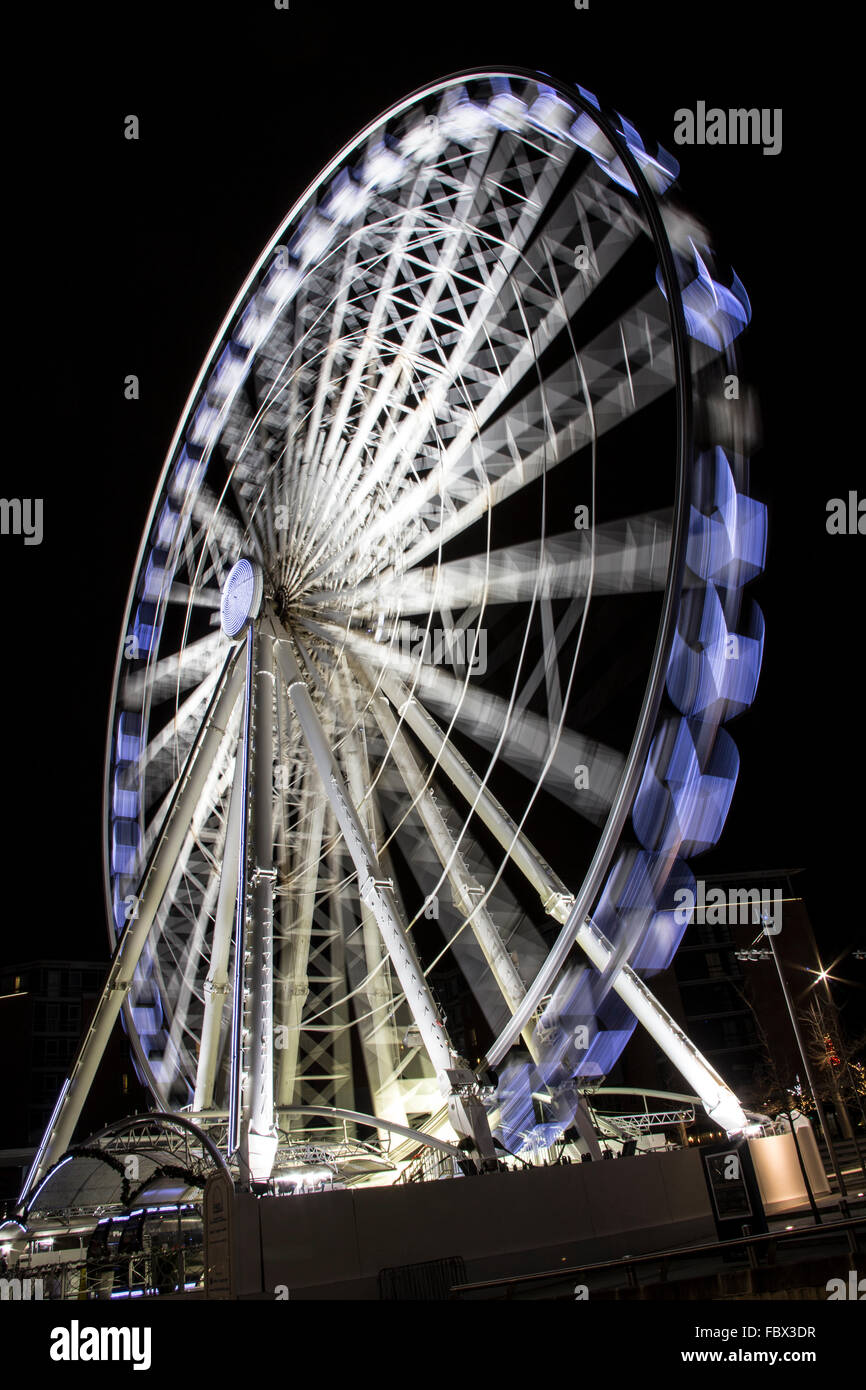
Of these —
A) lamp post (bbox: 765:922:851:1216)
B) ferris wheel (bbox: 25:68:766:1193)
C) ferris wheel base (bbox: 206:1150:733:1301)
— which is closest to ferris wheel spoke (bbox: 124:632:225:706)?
ferris wheel (bbox: 25:68:766:1193)

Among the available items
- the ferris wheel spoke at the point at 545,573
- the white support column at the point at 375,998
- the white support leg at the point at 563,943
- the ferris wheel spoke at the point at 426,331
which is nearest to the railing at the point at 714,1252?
the white support leg at the point at 563,943

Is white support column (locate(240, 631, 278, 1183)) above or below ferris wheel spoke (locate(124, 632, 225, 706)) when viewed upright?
below

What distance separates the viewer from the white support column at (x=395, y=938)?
11.9 m

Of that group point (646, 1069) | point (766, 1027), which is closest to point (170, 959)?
point (646, 1069)

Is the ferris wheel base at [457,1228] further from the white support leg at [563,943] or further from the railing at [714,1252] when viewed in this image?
the white support leg at [563,943]

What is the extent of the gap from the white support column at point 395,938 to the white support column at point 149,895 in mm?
1361

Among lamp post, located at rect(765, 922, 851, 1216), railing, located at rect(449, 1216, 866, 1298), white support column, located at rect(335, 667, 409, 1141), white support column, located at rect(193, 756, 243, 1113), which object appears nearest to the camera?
railing, located at rect(449, 1216, 866, 1298)

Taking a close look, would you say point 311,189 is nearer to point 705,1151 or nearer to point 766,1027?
point 705,1151

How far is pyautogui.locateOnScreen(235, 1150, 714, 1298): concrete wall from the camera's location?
9.52 m

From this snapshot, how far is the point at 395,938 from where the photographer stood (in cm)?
1322

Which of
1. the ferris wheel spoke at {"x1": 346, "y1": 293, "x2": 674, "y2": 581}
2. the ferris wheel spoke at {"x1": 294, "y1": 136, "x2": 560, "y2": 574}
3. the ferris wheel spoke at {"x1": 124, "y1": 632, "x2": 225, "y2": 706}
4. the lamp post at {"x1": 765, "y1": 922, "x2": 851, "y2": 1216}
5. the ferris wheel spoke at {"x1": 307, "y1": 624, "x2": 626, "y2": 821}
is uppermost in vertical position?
the ferris wheel spoke at {"x1": 294, "y1": 136, "x2": 560, "y2": 574}

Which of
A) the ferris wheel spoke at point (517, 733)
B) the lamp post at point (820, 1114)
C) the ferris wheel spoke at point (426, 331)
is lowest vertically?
the lamp post at point (820, 1114)

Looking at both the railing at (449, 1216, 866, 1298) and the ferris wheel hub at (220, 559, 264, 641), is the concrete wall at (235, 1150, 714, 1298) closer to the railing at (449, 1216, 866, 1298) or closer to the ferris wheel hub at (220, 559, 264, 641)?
the railing at (449, 1216, 866, 1298)

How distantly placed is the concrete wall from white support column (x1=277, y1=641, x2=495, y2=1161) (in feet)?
2.65
